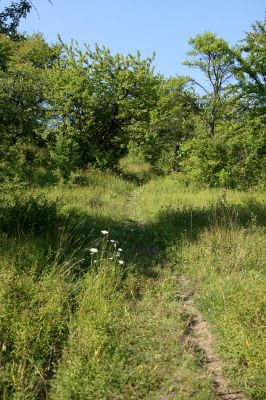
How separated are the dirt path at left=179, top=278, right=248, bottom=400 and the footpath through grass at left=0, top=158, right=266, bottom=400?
0.09 m

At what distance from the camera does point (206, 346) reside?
4.61 m

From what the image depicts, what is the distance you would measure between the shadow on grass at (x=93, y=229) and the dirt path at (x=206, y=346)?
1.29 meters

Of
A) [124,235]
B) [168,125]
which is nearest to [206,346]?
[124,235]

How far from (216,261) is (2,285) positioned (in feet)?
12.2

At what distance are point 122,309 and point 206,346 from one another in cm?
111

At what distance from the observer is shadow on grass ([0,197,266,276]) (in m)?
6.24

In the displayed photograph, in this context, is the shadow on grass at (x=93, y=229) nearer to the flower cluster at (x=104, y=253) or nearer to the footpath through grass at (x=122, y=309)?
the footpath through grass at (x=122, y=309)

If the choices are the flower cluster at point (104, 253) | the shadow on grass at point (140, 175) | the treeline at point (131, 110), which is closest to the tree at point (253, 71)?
the treeline at point (131, 110)

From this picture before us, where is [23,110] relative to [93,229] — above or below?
above

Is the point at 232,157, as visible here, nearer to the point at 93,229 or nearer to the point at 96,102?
the point at 96,102

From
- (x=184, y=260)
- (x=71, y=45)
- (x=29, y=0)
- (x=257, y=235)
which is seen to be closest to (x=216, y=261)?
(x=184, y=260)

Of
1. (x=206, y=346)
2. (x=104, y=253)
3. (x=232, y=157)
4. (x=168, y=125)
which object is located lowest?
(x=206, y=346)

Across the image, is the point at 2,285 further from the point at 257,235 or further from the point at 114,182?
the point at 114,182

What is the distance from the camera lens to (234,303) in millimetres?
5074
